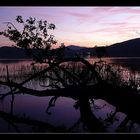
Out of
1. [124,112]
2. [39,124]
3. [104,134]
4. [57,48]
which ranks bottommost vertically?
[39,124]

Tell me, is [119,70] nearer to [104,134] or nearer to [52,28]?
[52,28]

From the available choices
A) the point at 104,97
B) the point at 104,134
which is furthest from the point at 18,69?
the point at 104,134

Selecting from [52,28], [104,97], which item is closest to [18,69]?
[52,28]

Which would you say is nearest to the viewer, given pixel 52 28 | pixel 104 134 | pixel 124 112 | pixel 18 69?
pixel 104 134

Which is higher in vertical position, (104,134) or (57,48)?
(57,48)

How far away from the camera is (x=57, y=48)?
3270mm

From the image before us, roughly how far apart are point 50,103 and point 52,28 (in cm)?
88

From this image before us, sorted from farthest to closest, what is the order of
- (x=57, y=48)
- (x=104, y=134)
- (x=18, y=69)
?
(x=18, y=69), (x=57, y=48), (x=104, y=134)

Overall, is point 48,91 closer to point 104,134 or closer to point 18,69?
point 18,69

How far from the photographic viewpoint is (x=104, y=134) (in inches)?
42.8
